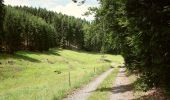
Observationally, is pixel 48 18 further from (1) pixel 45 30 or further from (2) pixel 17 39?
(2) pixel 17 39

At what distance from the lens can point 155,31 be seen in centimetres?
1388

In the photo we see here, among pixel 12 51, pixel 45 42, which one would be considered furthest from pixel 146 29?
pixel 45 42

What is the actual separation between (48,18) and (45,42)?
→ 71602 mm

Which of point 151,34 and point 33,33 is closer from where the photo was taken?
point 151,34

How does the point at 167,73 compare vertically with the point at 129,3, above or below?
below

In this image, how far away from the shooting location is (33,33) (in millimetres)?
112375

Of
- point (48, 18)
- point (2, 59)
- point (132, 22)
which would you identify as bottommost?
point (2, 59)

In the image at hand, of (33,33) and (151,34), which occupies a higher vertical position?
(33,33)

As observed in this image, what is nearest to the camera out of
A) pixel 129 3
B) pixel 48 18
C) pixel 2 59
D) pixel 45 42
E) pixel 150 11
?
pixel 150 11

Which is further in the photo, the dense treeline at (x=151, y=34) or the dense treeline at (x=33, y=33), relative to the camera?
the dense treeline at (x=33, y=33)

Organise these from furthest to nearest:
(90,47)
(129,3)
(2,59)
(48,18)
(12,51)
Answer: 1. (48,18)
2. (90,47)
3. (12,51)
4. (2,59)
5. (129,3)

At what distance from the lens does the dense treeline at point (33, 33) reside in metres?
88.7

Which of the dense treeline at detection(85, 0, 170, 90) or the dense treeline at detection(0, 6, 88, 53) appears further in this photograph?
the dense treeline at detection(0, 6, 88, 53)

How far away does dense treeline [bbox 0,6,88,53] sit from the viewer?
88688mm
